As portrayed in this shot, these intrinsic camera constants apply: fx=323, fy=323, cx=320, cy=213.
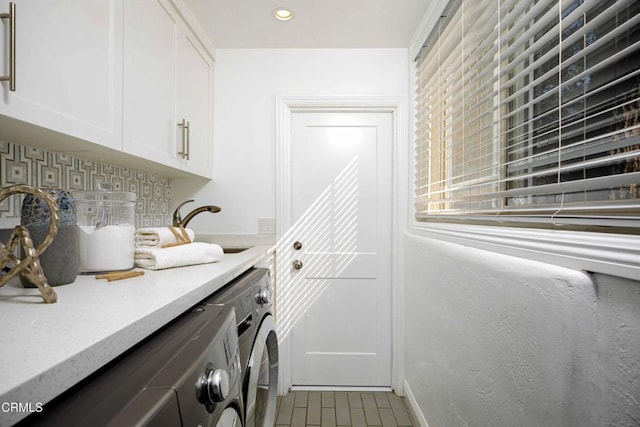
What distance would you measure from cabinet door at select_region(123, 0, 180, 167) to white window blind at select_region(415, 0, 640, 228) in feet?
4.24

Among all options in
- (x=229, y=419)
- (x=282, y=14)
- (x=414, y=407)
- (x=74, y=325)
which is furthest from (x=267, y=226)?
(x=74, y=325)

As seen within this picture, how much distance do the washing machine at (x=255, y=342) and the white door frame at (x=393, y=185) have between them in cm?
82

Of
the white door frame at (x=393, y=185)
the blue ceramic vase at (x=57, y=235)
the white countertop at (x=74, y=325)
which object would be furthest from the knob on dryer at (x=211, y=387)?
the white door frame at (x=393, y=185)

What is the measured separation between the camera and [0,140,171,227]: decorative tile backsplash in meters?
1.09

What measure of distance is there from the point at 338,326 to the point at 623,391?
1754 mm

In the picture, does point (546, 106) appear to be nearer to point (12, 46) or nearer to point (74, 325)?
point (74, 325)

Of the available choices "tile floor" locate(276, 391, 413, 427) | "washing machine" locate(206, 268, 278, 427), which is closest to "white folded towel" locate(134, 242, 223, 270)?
"washing machine" locate(206, 268, 278, 427)

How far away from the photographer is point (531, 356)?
788 millimetres

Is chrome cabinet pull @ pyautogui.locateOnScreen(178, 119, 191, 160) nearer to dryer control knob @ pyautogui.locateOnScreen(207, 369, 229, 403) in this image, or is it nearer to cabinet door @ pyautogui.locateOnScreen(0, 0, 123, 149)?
cabinet door @ pyautogui.locateOnScreen(0, 0, 123, 149)

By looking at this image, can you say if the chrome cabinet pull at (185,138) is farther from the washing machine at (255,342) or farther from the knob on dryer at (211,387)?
the knob on dryer at (211,387)

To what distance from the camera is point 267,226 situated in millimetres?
2180

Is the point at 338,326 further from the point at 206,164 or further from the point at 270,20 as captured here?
the point at 270,20

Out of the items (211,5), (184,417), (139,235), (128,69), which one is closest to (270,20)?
(211,5)

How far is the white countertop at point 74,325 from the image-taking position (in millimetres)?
375
